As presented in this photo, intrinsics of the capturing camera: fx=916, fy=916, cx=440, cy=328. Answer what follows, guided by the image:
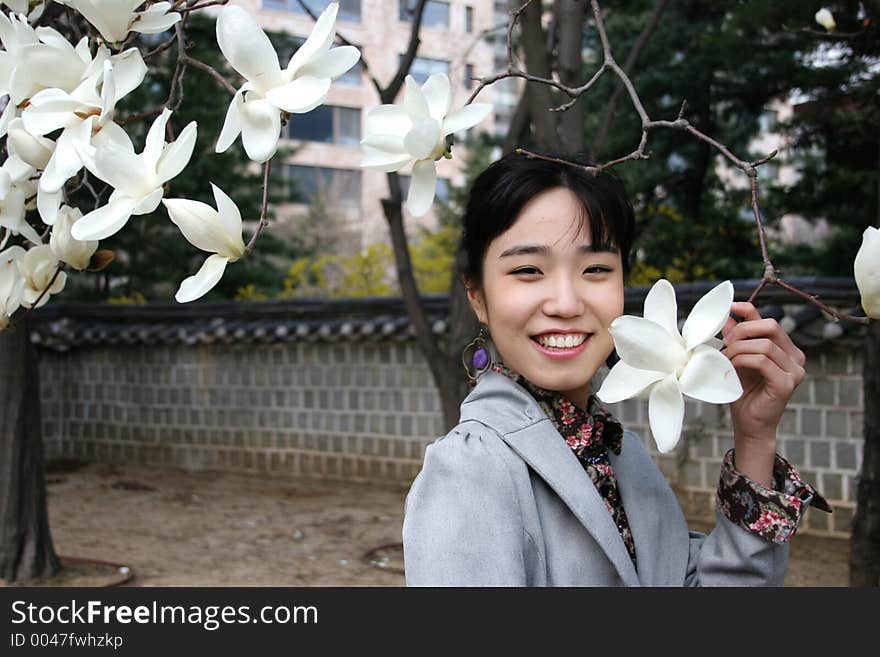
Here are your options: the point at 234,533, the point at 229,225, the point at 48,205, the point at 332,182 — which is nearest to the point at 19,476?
the point at 234,533

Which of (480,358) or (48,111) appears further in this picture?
(480,358)

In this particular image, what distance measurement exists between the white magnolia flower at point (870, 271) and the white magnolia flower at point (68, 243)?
2.99 feet

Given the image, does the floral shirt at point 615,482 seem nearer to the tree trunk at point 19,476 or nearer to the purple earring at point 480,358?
the purple earring at point 480,358

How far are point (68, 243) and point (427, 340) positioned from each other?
2905 millimetres

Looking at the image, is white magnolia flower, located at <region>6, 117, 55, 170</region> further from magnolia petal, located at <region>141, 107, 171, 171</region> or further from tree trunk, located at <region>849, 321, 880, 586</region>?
tree trunk, located at <region>849, 321, 880, 586</region>

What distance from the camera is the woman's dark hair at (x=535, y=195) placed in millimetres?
1146

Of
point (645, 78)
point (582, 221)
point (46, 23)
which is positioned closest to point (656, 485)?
point (582, 221)

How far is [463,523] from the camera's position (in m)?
1.00

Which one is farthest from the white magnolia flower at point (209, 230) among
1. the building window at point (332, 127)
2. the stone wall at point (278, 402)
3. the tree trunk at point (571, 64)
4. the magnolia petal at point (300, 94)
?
the building window at point (332, 127)

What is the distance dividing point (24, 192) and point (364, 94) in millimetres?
22524

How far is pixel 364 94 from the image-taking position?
22984 mm

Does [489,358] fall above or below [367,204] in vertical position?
below

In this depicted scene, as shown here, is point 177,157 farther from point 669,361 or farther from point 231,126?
point 669,361

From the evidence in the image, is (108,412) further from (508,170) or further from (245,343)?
(508,170)
